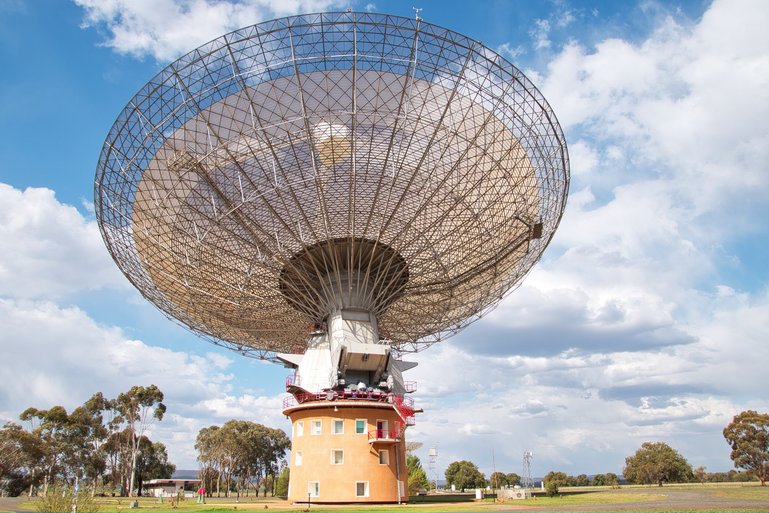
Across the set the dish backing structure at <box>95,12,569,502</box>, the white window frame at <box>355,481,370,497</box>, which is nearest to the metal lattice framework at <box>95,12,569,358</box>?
→ the dish backing structure at <box>95,12,569,502</box>

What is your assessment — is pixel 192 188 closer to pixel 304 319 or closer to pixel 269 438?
pixel 304 319

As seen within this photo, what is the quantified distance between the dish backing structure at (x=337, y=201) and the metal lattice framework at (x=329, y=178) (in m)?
0.11

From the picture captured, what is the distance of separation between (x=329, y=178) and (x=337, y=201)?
2496 millimetres

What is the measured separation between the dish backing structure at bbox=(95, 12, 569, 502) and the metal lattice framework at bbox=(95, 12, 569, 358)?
0.11m

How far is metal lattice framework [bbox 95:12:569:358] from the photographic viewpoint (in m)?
28.1

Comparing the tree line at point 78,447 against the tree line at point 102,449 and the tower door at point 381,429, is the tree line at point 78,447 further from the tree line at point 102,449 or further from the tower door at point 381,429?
the tower door at point 381,429

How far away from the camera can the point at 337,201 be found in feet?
117

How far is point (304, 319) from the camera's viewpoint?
42.9 meters

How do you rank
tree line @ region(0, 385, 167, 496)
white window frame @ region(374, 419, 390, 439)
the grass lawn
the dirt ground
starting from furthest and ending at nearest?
tree line @ region(0, 385, 167, 496) < white window frame @ region(374, 419, 390, 439) < the grass lawn < the dirt ground

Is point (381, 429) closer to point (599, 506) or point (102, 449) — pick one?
point (599, 506)

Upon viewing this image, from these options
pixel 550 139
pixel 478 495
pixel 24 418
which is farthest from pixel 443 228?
pixel 24 418

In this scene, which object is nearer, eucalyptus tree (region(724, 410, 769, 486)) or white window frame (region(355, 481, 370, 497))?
white window frame (region(355, 481, 370, 497))

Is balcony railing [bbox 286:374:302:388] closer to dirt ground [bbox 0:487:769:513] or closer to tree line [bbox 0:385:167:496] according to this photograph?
dirt ground [bbox 0:487:769:513]

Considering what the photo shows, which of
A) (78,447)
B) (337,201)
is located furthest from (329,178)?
(78,447)
